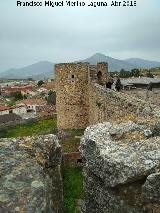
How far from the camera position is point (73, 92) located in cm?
2702

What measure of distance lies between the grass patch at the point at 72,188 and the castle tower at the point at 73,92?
4.84 m

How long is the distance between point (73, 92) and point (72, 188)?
8117 millimetres

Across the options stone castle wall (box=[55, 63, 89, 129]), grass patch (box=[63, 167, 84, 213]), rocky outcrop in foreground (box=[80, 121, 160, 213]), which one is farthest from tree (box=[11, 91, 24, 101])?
rocky outcrop in foreground (box=[80, 121, 160, 213])

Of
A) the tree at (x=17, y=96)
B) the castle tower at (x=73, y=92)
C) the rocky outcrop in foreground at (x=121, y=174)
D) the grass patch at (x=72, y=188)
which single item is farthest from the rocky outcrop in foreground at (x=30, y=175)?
the tree at (x=17, y=96)

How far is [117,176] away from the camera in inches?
167

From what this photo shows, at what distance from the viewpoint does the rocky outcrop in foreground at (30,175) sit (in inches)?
140

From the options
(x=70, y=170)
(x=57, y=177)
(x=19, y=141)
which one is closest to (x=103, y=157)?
(x=57, y=177)

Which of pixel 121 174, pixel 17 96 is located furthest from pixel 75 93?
pixel 17 96

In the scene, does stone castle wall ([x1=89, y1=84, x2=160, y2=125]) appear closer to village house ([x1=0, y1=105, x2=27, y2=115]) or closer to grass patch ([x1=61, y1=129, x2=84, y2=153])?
grass patch ([x1=61, y1=129, x2=84, y2=153])

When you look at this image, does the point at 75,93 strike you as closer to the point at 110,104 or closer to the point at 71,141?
the point at 71,141

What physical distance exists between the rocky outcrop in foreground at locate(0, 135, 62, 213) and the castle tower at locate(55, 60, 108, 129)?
21633mm

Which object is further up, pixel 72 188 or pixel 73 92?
pixel 73 92

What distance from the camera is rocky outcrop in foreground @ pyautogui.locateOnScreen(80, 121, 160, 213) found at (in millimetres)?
4227

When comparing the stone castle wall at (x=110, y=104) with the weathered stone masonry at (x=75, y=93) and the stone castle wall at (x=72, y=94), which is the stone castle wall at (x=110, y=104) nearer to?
the weathered stone masonry at (x=75, y=93)
